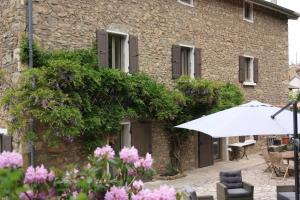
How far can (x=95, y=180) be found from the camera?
7.20 feet

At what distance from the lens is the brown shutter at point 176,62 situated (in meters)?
13.4

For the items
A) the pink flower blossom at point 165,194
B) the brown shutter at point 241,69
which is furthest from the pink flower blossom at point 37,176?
the brown shutter at point 241,69

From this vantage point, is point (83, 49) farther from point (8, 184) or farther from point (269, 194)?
point (8, 184)

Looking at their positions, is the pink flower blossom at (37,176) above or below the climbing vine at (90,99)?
below

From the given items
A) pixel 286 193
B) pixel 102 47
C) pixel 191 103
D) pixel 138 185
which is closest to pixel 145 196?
pixel 138 185

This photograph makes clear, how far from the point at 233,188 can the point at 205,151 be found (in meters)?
6.05

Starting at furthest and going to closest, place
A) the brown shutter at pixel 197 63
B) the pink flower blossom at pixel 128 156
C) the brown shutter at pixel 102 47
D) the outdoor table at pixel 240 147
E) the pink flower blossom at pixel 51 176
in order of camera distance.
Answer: the outdoor table at pixel 240 147 < the brown shutter at pixel 197 63 < the brown shutter at pixel 102 47 < the pink flower blossom at pixel 128 156 < the pink flower blossom at pixel 51 176

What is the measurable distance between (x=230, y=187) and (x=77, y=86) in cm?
413

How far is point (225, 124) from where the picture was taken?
7.18m

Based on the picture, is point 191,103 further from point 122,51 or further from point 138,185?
point 138,185

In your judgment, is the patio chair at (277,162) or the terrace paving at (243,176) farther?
the patio chair at (277,162)

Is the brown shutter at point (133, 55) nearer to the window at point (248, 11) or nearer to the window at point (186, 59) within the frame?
the window at point (186, 59)

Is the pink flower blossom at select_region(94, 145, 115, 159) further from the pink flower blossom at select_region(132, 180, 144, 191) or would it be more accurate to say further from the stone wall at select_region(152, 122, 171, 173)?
the stone wall at select_region(152, 122, 171, 173)

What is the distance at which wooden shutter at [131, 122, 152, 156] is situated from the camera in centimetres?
1200
